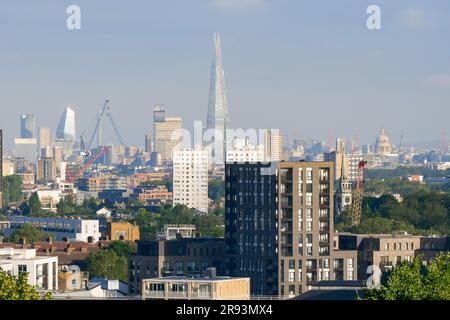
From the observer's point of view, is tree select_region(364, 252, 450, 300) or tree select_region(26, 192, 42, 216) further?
tree select_region(26, 192, 42, 216)

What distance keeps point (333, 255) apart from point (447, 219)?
12544 millimetres

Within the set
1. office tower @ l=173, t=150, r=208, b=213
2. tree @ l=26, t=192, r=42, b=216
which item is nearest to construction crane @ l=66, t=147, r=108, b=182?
tree @ l=26, t=192, r=42, b=216

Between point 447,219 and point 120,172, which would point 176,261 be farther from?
point 120,172

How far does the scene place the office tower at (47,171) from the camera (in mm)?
60506

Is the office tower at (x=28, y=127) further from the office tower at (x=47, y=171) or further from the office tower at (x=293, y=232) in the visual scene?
the office tower at (x=47, y=171)

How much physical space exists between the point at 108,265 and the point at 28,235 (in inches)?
336

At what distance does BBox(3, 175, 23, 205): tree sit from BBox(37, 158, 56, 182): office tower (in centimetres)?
152

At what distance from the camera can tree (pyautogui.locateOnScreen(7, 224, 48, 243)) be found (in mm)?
35641

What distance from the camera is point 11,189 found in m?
56.5

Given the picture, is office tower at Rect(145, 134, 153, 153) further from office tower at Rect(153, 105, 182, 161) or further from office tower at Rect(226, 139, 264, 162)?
office tower at Rect(226, 139, 264, 162)

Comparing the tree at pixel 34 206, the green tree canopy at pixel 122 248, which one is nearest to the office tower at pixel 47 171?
the tree at pixel 34 206

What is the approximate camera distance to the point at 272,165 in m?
25.7

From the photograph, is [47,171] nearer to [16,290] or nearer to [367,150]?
[367,150]
